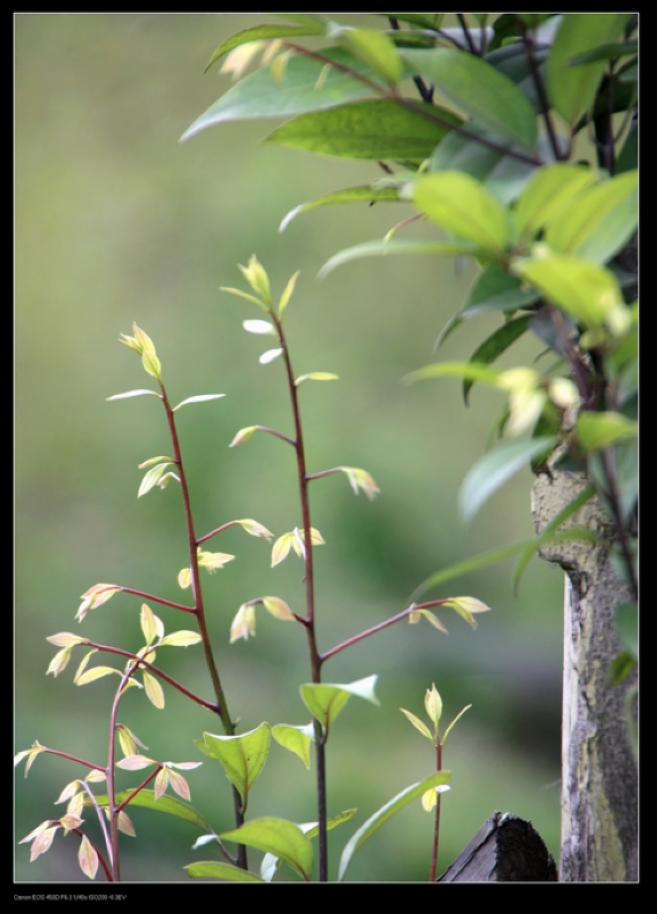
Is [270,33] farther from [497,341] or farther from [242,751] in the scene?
[242,751]

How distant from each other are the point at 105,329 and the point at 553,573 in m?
0.76

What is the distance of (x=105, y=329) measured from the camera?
1088mm

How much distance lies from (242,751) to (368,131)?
0.99 feet

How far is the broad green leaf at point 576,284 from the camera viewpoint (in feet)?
0.72

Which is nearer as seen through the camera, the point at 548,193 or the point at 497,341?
the point at 548,193

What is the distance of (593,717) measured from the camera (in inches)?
14.5

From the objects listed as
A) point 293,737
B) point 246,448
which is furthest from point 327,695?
point 246,448

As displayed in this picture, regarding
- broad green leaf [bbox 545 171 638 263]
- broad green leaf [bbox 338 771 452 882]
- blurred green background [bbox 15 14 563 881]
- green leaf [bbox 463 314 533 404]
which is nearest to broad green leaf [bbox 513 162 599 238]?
broad green leaf [bbox 545 171 638 263]

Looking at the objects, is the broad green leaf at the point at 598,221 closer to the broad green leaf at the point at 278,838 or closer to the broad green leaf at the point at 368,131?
the broad green leaf at the point at 368,131

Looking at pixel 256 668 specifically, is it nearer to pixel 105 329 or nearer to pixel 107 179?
pixel 105 329

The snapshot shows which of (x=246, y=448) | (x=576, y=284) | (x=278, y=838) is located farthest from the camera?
(x=246, y=448)

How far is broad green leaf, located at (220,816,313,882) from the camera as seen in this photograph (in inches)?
12.6

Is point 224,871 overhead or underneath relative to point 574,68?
underneath
